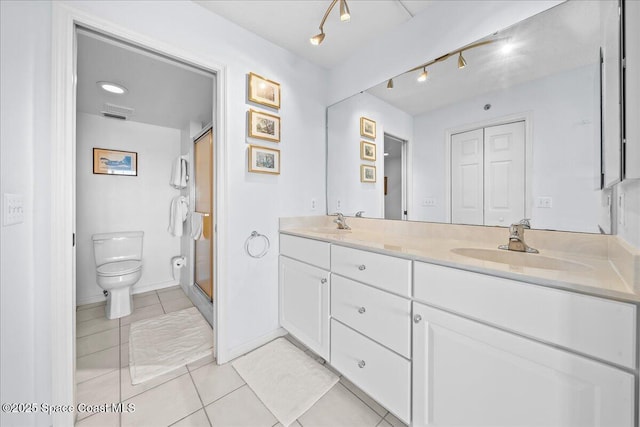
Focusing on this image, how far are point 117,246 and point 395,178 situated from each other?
3.12 meters

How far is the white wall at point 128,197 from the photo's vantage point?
107 inches

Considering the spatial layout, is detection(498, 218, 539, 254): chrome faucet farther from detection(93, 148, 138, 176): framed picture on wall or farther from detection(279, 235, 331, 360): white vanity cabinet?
detection(93, 148, 138, 176): framed picture on wall

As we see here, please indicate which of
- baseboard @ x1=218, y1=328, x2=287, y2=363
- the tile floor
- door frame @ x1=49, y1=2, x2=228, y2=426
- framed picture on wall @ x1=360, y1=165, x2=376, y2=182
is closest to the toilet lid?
the tile floor

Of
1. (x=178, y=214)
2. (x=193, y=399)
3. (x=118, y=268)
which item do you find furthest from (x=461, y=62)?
(x=118, y=268)

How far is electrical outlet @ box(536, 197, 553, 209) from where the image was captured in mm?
1171

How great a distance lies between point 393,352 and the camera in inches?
44.8

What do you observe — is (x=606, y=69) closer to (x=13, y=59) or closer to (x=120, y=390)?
(x=13, y=59)

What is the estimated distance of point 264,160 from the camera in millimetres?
1828

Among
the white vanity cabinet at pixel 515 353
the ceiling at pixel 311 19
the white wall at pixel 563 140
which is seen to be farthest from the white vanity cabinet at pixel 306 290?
the ceiling at pixel 311 19

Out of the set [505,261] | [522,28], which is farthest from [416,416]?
[522,28]

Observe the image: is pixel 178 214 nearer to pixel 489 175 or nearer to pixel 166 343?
pixel 166 343

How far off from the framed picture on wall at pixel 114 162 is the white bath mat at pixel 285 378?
2688 mm

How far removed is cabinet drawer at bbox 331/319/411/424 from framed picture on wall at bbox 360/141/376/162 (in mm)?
1284

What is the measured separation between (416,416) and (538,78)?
1.70 metres
